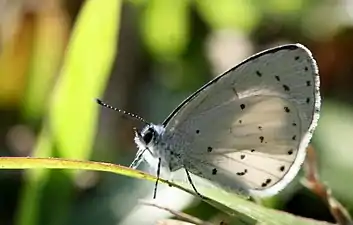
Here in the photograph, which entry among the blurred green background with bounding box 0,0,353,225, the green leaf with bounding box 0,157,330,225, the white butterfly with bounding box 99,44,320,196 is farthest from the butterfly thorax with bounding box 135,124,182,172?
the green leaf with bounding box 0,157,330,225

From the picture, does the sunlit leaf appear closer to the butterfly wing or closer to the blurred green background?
the blurred green background

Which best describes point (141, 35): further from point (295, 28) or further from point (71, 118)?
point (71, 118)

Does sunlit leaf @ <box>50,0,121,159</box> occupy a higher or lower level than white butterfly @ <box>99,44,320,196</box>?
higher

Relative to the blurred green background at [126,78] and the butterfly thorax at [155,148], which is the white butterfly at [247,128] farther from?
the blurred green background at [126,78]

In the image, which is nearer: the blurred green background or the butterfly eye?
the butterfly eye

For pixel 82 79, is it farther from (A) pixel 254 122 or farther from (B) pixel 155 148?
(A) pixel 254 122

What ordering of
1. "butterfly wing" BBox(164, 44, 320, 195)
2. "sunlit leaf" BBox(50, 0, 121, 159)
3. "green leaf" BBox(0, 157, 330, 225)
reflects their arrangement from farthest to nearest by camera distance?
"sunlit leaf" BBox(50, 0, 121, 159) → "butterfly wing" BBox(164, 44, 320, 195) → "green leaf" BBox(0, 157, 330, 225)

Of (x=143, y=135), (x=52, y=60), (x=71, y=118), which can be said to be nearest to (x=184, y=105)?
(x=143, y=135)
